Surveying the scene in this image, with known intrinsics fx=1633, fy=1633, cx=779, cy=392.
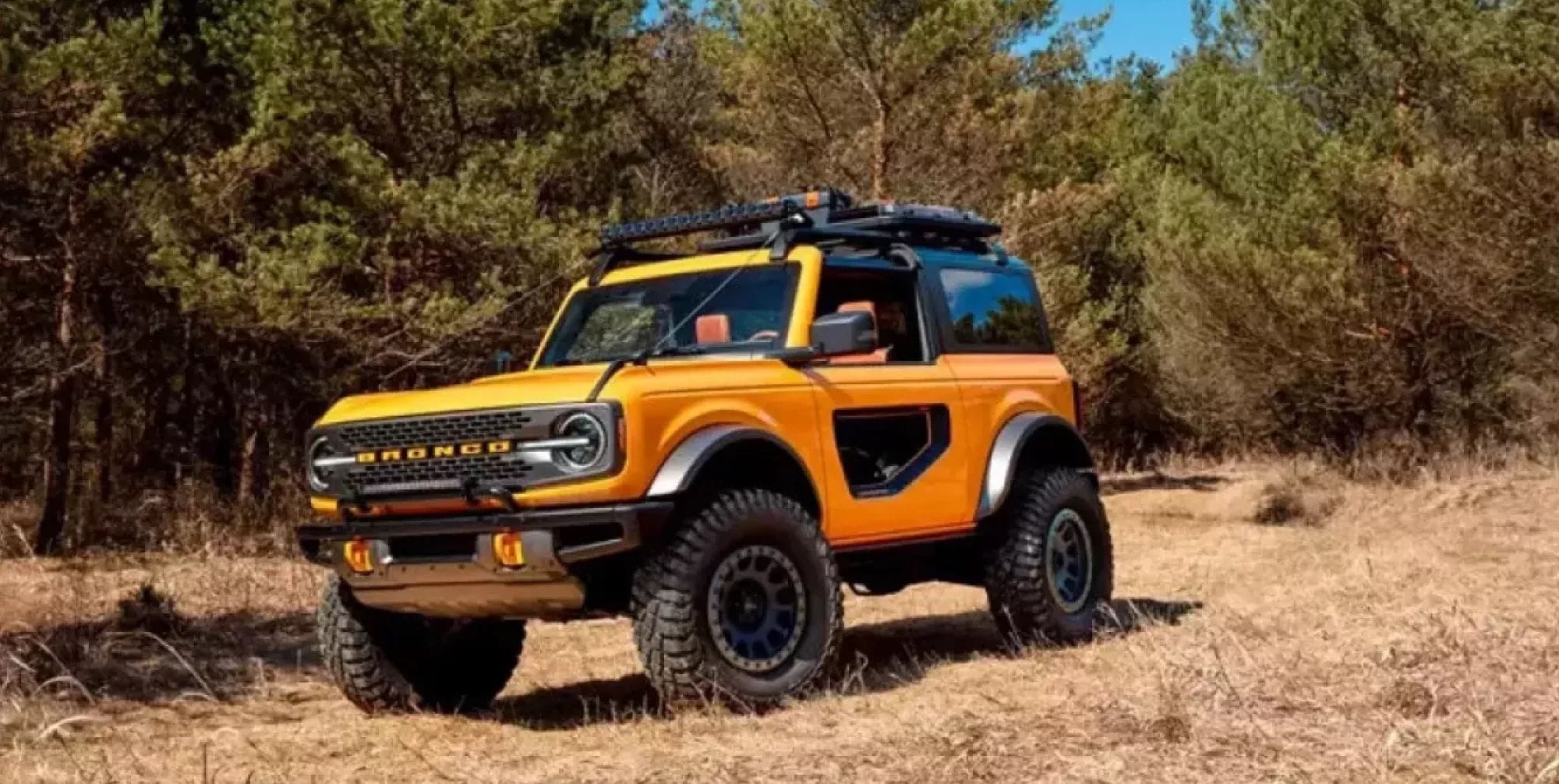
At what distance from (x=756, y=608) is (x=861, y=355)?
1.50 metres

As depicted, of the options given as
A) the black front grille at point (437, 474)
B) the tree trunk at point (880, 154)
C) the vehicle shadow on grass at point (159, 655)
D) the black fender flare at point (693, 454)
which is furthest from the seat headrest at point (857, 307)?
the tree trunk at point (880, 154)

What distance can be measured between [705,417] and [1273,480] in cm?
1727

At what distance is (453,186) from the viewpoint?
636 inches

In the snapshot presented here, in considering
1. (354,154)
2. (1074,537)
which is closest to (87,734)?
(1074,537)

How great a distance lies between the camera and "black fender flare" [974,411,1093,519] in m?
7.80

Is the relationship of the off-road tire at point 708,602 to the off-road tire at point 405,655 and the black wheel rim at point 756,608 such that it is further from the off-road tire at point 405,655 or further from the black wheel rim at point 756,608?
the off-road tire at point 405,655

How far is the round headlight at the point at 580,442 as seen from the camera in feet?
19.5

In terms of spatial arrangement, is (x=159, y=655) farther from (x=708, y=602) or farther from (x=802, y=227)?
(x=802, y=227)

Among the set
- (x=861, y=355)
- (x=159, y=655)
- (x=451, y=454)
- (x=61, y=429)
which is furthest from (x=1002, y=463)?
(x=61, y=429)

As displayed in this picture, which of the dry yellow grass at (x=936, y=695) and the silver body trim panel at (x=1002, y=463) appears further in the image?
the silver body trim panel at (x=1002, y=463)

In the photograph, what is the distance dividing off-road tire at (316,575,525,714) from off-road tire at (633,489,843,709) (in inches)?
57.0

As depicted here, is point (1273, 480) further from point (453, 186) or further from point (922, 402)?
point (922, 402)

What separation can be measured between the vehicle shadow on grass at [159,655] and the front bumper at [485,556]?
4.07 feet

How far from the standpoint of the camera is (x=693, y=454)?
6.16 m
